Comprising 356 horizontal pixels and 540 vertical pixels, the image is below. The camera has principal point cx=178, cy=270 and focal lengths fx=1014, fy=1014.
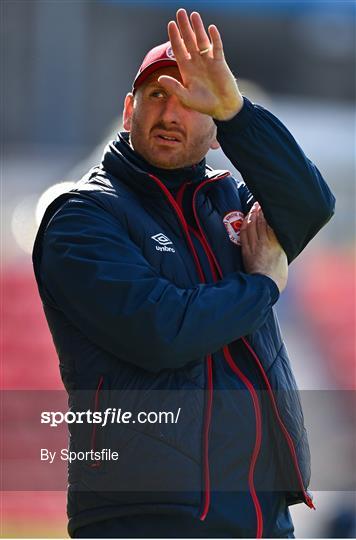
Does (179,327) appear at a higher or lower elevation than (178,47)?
lower

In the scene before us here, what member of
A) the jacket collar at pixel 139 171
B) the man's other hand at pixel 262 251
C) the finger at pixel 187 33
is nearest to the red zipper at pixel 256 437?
the man's other hand at pixel 262 251

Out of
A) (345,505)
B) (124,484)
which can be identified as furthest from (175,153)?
(345,505)

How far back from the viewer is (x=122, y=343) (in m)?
1.89

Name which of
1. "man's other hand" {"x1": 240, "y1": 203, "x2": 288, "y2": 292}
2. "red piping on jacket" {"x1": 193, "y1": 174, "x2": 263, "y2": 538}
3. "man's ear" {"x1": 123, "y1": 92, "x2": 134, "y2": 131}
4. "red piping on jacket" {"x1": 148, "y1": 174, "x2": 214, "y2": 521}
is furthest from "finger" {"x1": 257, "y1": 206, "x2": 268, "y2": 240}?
"man's ear" {"x1": 123, "y1": 92, "x2": 134, "y2": 131}

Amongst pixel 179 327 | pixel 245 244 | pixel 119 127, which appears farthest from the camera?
pixel 119 127

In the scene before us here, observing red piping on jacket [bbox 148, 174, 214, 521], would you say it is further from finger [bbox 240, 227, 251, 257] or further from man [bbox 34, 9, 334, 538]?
finger [bbox 240, 227, 251, 257]

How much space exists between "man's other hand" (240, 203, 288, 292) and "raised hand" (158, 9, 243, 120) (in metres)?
0.24

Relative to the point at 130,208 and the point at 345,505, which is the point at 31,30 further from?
the point at 130,208

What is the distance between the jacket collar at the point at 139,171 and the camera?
81.8 inches

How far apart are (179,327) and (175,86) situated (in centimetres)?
49

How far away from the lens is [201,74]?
6.59 ft

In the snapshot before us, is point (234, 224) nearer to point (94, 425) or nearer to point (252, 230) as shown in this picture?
A: point (252, 230)

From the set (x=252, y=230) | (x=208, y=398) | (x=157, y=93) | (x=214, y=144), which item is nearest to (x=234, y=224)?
(x=252, y=230)

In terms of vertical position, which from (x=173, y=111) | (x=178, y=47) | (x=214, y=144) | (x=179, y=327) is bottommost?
(x=179, y=327)
